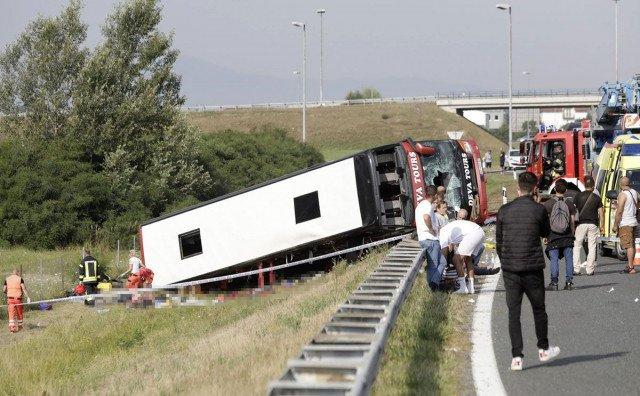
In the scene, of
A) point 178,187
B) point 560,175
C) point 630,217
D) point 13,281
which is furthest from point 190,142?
point 630,217

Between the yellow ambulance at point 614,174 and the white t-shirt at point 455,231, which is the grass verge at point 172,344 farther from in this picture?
the yellow ambulance at point 614,174

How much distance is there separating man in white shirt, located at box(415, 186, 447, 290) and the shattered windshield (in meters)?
9.30

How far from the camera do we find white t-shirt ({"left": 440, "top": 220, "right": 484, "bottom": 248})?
15.6 metres

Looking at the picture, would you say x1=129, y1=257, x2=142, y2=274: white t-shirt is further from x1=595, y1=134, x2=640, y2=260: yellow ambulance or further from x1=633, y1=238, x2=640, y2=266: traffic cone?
x1=633, y1=238, x2=640, y2=266: traffic cone

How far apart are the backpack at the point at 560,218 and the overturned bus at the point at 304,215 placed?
23.8 feet

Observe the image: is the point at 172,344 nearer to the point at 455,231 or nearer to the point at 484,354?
the point at 455,231

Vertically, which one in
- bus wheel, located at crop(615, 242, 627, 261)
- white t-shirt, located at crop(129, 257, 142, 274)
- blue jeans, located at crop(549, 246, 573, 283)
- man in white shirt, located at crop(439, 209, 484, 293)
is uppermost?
man in white shirt, located at crop(439, 209, 484, 293)

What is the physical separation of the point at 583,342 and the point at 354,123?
107399mm

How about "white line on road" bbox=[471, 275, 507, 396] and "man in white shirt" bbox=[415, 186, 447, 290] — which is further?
"man in white shirt" bbox=[415, 186, 447, 290]

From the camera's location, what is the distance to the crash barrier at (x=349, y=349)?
6012 millimetres

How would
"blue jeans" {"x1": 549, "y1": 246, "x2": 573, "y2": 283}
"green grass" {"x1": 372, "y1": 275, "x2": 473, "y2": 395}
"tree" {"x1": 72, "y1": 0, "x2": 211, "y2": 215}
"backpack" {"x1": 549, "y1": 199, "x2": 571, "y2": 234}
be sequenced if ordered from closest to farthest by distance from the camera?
"green grass" {"x1": 372, "y1": 275, "x2": 473, "y2": 395} < "blue jeans" {"x1": 549, "y1": 246, "x2": 573, "y2": 283} < "backpack" {"x1": 549, "y1": 199, "x2": 571, "y2": 234} < "tree" {"x1": 72, "y1": 0, "x2": 211, "y2": 215}

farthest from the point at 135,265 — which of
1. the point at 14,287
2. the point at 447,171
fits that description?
the point at 447,171

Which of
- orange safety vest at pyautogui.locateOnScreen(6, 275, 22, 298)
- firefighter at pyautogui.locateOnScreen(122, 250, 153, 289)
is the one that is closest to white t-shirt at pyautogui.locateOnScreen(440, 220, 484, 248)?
firefighter at pyautogui.locateOnScreen(122, 250, 153, 289)

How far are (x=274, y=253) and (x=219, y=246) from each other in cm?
128
